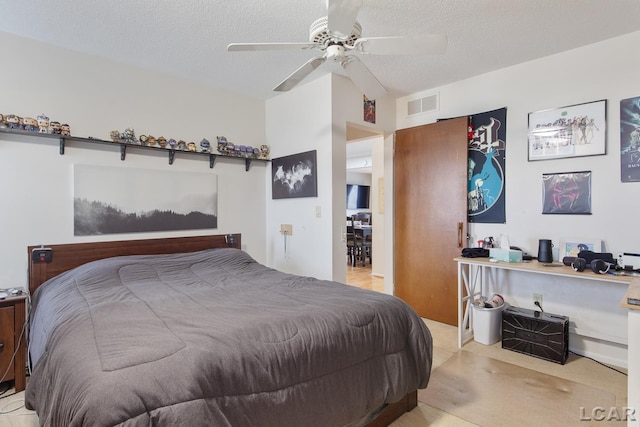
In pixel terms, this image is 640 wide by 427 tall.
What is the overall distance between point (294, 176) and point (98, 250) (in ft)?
6.47

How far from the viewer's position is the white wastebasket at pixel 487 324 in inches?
119

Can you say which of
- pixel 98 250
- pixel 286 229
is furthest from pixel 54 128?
pixel 286 229

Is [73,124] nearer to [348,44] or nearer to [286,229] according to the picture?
[286,229]

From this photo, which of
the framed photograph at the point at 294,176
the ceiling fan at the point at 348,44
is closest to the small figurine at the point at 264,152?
the framed photograph at the point at 294,176

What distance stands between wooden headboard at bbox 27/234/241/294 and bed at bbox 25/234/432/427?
0.16 ft

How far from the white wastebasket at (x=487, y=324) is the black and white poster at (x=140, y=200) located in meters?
2.83

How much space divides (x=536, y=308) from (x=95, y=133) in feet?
14.1

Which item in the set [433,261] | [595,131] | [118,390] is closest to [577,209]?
[595,131]

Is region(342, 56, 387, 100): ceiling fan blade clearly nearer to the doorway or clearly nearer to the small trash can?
the doorway

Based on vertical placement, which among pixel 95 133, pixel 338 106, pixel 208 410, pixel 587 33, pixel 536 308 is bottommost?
pixel 536 308

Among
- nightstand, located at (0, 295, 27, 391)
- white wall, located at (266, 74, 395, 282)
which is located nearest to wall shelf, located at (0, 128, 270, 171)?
white wall, located at (266, 74, 395, 282)

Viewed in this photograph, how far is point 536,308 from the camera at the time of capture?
304cm

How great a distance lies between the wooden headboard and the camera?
8.36 feet

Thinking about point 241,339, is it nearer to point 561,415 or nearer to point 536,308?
point 561,415
